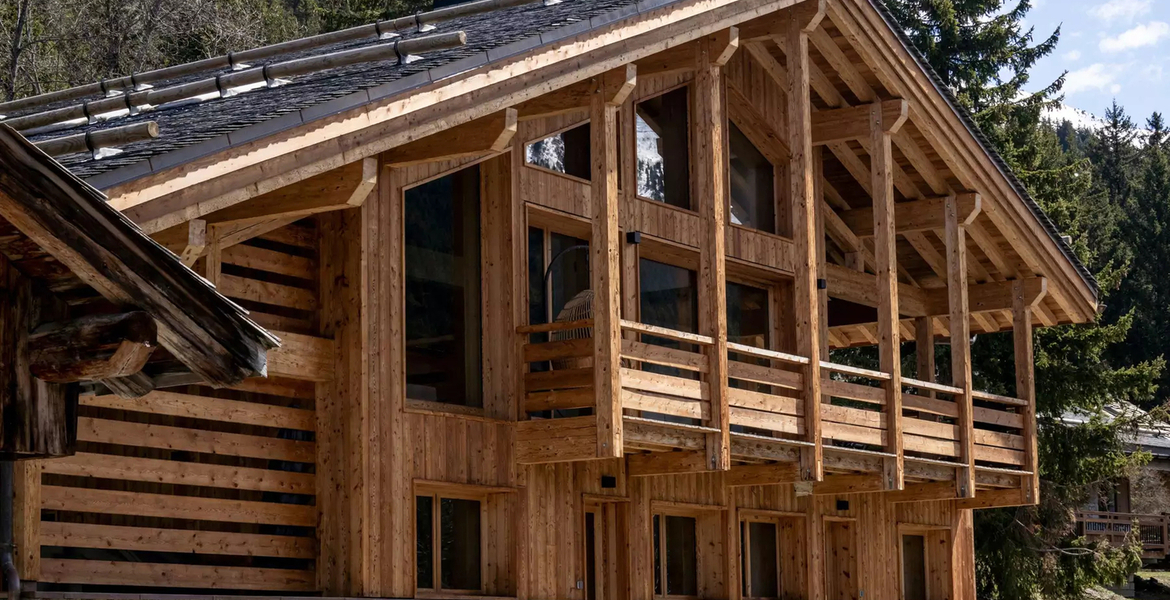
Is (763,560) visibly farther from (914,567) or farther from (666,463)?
(666,463)

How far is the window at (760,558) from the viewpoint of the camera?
17.9 metres

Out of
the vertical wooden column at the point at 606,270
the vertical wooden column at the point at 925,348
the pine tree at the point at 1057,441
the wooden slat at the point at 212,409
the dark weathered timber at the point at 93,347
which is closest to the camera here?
the dark weathered timber at the point at 93,347

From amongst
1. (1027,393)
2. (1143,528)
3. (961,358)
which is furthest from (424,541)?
(1143,528)

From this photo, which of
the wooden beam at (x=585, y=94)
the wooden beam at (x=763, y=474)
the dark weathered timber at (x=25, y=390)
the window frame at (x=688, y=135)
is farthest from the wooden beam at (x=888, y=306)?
the dark weathered timber at (x=25, y=390)

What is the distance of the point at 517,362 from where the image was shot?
574 inches

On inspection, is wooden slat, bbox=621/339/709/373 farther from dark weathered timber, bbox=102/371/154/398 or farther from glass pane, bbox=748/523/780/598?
dark weathered timber, bbox=102/371/154/398

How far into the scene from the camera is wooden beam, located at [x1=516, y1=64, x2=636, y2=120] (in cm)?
1381

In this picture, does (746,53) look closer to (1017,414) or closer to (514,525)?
(1017,414)

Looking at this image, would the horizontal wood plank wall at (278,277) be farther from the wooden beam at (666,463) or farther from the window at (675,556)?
the window at (675,556)

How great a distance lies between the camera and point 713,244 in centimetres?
1471

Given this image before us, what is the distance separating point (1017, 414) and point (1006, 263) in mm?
2138

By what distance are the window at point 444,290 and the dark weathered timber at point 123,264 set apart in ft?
23.3

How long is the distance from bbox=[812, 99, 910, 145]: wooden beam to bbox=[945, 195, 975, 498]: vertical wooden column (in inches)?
68.7

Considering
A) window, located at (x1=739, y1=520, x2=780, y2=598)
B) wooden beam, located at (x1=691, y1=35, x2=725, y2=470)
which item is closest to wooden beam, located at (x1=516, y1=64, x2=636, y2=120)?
wooden beam, located at (x1=691, y1=35, x2=725, y2=470)
